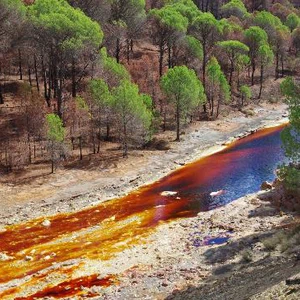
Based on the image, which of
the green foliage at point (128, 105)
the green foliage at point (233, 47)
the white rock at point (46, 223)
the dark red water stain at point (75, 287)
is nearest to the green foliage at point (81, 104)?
the green foliage at point (128, 105)

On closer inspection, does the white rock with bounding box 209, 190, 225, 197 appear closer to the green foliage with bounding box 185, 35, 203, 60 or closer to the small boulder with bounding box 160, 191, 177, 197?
the small boulder with bounding box 160, 191, 177, 197

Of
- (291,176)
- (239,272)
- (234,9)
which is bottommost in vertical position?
(239,272)

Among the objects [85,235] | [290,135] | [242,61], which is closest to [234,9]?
[242,61]

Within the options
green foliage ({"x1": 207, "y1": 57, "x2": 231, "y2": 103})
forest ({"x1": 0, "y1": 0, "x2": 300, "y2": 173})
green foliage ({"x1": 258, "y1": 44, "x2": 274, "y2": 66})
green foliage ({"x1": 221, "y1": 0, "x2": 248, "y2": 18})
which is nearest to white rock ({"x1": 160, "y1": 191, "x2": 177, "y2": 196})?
forest ({"x1": 0, "y1": 0, "x2": 300, "y2": 173})

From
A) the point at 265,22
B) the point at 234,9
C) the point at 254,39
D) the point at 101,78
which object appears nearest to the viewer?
the point at 101,78

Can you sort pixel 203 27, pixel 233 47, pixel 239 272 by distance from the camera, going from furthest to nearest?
pixel 233 47
pixel 203 27
pixel 239 272

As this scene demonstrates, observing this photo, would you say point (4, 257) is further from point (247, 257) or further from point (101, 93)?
point (101, 93)

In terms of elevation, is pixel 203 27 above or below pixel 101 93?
above
